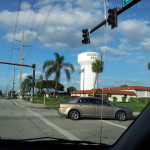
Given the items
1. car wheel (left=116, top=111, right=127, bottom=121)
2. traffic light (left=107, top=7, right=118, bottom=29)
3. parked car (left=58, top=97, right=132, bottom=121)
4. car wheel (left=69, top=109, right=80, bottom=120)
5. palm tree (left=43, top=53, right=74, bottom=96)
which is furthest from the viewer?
palm tree (left=43, top=53, right=74, bottom=96)

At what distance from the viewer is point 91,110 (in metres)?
17.5

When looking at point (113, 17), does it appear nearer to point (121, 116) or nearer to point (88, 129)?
point (88, 129)

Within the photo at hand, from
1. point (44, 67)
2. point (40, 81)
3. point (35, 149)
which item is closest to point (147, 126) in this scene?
point (35, 149)

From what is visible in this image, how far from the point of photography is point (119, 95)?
263 feet

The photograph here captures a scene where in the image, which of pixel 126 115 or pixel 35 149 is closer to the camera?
pixel 35 149

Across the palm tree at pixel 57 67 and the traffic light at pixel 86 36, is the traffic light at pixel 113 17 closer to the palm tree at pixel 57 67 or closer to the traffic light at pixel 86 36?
the traffic light at pixel 86 36

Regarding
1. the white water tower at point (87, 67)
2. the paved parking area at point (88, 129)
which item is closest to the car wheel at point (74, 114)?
the paved parking area at point (88, 129)

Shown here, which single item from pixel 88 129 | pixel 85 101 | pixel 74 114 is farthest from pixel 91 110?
pixel 88 129

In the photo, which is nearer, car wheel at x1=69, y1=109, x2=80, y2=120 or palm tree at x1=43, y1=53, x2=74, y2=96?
car wheel at x1=69, y1=109, x2=80, y2=120

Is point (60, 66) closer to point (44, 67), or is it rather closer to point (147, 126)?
point (44, 67)

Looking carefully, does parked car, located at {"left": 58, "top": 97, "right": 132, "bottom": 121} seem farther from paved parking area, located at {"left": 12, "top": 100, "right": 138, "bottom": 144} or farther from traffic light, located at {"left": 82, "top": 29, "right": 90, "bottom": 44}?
traffic light, located at {"left": 82, "top": 29, "right": 90, "bottom": 44}

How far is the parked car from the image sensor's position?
685 inches

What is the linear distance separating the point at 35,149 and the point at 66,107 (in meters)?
14.3

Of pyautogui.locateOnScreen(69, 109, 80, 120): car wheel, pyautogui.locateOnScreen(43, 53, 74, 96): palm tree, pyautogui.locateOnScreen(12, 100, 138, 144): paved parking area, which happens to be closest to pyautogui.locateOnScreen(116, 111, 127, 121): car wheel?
pyautogui.locateOnScreen(12, 100, 138, 144): paved parking area
